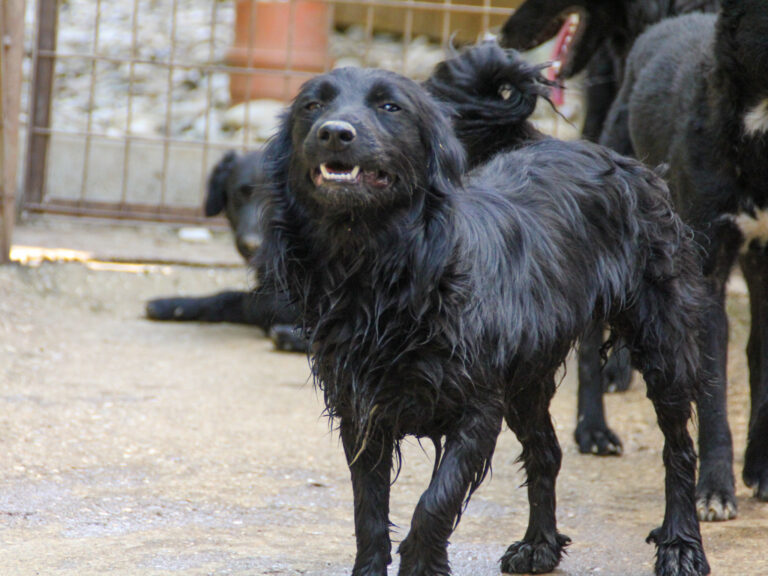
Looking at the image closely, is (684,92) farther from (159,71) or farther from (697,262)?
(159,71)

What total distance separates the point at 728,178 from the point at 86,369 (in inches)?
134

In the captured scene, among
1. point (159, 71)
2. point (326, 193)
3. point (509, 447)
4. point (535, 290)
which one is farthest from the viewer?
point (159, 71)

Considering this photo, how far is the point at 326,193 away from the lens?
2.69m

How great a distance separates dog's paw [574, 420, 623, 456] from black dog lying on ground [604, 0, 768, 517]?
2.26 ft

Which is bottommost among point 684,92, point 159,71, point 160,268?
point 160,268

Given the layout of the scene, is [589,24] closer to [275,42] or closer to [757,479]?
[757,479]

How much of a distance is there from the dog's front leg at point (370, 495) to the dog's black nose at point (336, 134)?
2.55 ft

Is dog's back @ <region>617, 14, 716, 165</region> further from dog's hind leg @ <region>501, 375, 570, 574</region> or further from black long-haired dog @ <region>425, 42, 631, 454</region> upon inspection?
dog's hind leg @ <region>501, 375, 570, 574</region>

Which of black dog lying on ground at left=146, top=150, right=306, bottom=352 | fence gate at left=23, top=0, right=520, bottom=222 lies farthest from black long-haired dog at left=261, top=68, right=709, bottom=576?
fence gate at left=23, top=0, right=520, bottom=222

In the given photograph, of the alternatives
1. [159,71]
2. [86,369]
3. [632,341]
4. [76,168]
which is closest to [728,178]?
[632,341]

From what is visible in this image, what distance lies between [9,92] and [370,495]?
15.3ft

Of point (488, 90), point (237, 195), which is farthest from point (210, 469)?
point (237, 195)

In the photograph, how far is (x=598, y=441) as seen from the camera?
16.0ft

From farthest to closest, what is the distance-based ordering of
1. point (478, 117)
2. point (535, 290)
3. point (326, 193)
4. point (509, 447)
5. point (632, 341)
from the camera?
1. point (509, 447)
2. point (478, 117)
3. point (632, 341)
4. point (535, 290)
5. point (326, 193)
